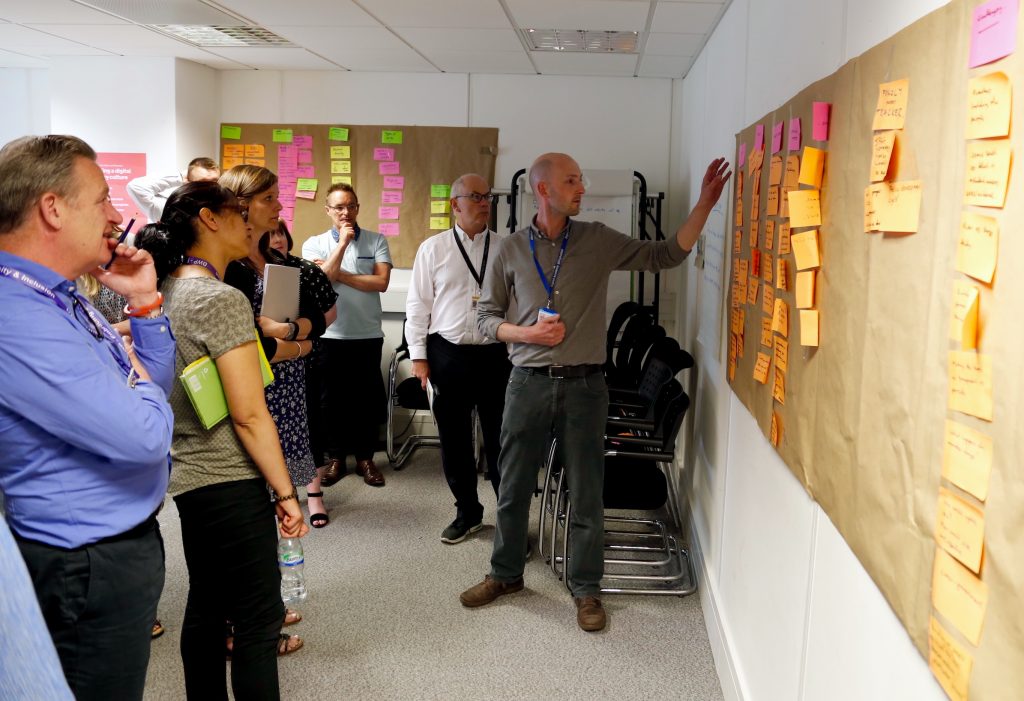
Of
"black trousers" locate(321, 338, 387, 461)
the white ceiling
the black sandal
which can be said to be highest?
the white ceiling

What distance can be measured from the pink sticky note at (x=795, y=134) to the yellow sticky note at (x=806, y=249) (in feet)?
0.85

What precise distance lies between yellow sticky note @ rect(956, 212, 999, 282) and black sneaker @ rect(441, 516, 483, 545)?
9.99ft

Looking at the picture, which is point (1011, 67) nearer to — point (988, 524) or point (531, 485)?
point (988, 524)

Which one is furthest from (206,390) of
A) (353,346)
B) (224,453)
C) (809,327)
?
(353,346)

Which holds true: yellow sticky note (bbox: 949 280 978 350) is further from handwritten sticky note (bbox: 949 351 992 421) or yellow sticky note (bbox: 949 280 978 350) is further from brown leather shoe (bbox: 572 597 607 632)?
brown leather shoe (bbox: 572 597 607 632)

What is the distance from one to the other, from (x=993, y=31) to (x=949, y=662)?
0.76 meters

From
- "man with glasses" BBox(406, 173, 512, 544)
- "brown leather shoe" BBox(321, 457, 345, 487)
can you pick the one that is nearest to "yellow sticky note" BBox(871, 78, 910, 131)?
"man with glasses" BBox(406, 173, 512, 544)

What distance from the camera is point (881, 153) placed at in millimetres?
1267

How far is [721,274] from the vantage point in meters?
3.12

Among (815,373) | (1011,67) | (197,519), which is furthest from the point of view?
(197,519)

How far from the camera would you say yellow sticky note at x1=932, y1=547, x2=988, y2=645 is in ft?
3.09

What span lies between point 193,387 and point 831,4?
5.13 feet

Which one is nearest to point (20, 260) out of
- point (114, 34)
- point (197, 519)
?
point (197, 519)

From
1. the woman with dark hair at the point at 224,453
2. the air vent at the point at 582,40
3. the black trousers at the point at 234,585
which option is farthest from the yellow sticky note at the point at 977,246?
the air vent at the point at 582,40
